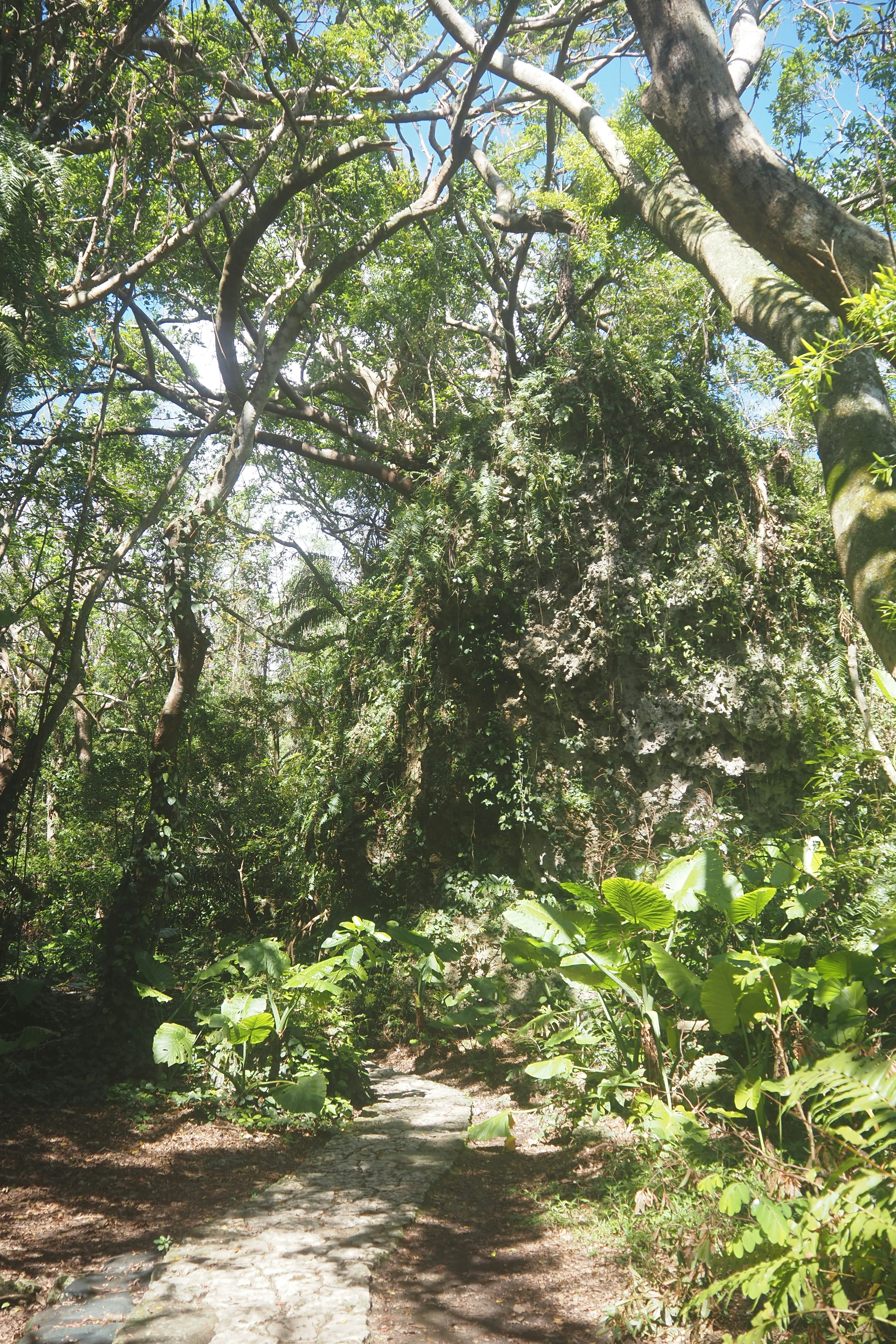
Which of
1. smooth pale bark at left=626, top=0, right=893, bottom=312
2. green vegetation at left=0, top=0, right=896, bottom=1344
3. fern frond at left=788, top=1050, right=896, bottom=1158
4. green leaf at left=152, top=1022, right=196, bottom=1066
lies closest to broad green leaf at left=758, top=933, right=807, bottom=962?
green vegetation at left=0, top=0, right=896, bottom=1344

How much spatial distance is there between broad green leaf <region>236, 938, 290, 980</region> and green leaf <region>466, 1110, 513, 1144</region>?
148 centimetres

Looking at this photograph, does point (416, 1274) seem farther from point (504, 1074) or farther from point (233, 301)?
point (233, 301)

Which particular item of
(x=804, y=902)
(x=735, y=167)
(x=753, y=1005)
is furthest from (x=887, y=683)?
(x=735, y=167)

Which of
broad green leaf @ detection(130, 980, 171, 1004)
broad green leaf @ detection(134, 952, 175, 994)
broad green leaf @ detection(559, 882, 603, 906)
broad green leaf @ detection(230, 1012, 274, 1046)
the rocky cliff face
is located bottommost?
broad green leaf @ detection(230, 1012, 274, 1046)

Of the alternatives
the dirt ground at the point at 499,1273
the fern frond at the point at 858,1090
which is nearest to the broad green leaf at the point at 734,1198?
the fern frond at the point at 858,1090

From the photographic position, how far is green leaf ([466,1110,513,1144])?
424cm

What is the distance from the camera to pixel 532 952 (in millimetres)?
4289

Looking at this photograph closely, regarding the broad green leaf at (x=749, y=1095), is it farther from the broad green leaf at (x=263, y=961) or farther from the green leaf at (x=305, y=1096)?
the broad green leaf at (x=263, y=961)

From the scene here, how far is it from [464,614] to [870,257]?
511 cm

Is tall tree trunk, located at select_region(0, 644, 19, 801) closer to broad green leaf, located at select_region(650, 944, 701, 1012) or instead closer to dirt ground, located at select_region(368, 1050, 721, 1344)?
dirt ground, located at select_region(368, 1050, 721, 1344)

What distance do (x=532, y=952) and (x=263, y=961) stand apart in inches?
70.8

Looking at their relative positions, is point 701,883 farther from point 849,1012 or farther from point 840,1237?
point 840,1237

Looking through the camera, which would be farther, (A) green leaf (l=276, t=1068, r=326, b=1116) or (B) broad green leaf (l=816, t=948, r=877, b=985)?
(A) green leaf (l=276, t=1068, r=326, b=1116)

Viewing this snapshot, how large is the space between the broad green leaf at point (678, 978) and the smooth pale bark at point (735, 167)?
10.8 ft
